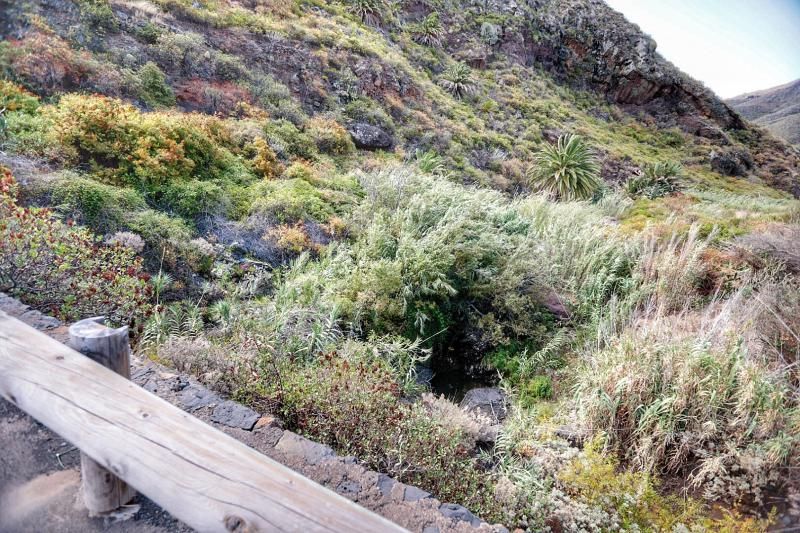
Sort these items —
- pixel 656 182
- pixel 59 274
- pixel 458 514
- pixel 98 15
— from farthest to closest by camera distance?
pixel 656 182 → pixel 98 15 → pixel 59 274 → pixel 458 514

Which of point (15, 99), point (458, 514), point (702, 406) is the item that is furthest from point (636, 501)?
point (15, 99)

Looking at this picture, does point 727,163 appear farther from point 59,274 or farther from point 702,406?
point 59,274

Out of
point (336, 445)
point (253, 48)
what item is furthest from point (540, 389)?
point (253, 48)

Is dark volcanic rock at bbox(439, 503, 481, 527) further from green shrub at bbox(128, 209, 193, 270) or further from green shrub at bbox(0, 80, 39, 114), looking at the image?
green shrub at bbox(0, 80, 39, 114)

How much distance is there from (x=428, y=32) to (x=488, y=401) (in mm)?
23836

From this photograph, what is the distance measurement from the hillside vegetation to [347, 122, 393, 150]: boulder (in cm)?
7

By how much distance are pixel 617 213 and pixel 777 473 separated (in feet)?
27.4

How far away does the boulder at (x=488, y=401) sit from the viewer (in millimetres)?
4320

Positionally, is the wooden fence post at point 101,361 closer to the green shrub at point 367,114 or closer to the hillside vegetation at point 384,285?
the hillside vegetation at point 384,285

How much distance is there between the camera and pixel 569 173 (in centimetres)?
1287

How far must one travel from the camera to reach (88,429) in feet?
4.57

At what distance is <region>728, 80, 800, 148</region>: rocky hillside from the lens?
32031mm

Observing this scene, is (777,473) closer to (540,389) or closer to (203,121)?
(540,389)

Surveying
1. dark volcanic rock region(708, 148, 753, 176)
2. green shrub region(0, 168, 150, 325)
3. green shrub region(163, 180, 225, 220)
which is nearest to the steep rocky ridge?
dark volcanic rock region(708, 148, 753, 176)
